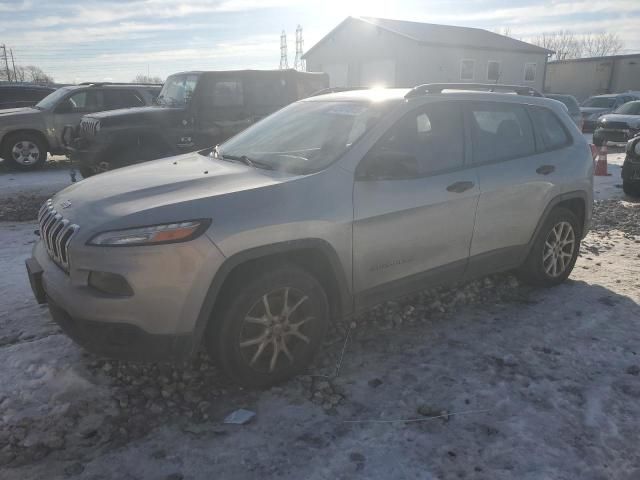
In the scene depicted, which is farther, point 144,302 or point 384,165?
point 384,165

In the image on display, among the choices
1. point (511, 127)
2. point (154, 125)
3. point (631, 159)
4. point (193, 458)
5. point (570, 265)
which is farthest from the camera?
point (631, 159)

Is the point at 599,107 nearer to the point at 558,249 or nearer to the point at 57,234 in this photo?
the point at 558,249

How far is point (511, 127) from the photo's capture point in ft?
13.4

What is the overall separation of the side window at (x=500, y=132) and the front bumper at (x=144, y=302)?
7.49 ft

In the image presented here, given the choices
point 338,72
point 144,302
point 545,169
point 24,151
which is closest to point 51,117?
point 24,151

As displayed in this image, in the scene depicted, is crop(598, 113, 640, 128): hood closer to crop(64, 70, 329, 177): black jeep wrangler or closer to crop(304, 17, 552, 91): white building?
crop(304, 17, 552, 91): white building

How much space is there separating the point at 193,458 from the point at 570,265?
12.5 feet

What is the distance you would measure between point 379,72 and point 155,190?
2664 centimetres

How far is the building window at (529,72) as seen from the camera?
31233mm

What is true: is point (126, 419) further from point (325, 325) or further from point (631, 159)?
point (631, 159)

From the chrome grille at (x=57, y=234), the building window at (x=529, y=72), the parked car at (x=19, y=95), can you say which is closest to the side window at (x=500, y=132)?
the chrome grille at (x=57, y=234)

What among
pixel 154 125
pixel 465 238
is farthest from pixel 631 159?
pixel 154 125

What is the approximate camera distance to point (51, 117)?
10.7 metres

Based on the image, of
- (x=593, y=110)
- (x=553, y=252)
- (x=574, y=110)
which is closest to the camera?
(x=553, y=252)
